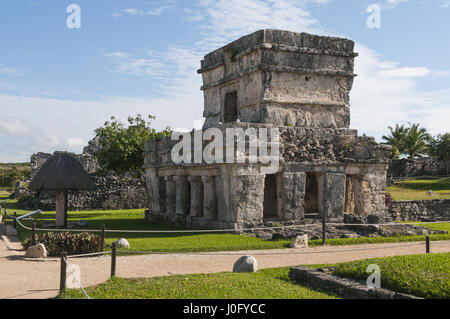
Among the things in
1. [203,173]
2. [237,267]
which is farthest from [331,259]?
[203,173]

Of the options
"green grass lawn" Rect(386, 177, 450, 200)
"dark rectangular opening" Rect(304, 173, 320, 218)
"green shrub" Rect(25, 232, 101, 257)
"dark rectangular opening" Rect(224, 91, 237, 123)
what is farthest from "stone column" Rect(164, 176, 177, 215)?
"green grass lawn" Rect(386, 177, 450, 200)

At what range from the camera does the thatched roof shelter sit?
16.3m

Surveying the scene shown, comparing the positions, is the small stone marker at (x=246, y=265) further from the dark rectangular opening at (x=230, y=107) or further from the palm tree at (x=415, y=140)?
the palm tree at (x=415, y=140)

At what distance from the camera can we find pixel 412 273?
7469 millimetres

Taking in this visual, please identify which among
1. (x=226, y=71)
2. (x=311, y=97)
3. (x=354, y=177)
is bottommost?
(x=354, y=177)

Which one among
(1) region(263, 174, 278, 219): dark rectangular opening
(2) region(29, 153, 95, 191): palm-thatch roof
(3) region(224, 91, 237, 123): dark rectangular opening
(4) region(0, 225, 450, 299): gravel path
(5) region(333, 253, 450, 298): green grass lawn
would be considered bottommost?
(4) region(0, 225, 450, 299): gravel path

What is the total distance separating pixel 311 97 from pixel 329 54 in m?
1.75

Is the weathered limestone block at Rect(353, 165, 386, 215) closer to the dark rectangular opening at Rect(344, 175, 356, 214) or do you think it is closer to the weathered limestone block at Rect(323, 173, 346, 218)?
the dark rectangular opening at Rect(344, 175, 356, 214)

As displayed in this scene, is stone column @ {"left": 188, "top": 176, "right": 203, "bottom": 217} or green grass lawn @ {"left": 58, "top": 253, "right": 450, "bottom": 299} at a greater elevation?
stone column @ {"left": 188, "top": 176, "right": 203, "bottom": 217}

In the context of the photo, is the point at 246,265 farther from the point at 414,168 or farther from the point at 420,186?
the point at 414,168

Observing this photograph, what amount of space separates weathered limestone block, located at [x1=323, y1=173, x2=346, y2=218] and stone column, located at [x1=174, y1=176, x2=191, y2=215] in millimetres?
5227
